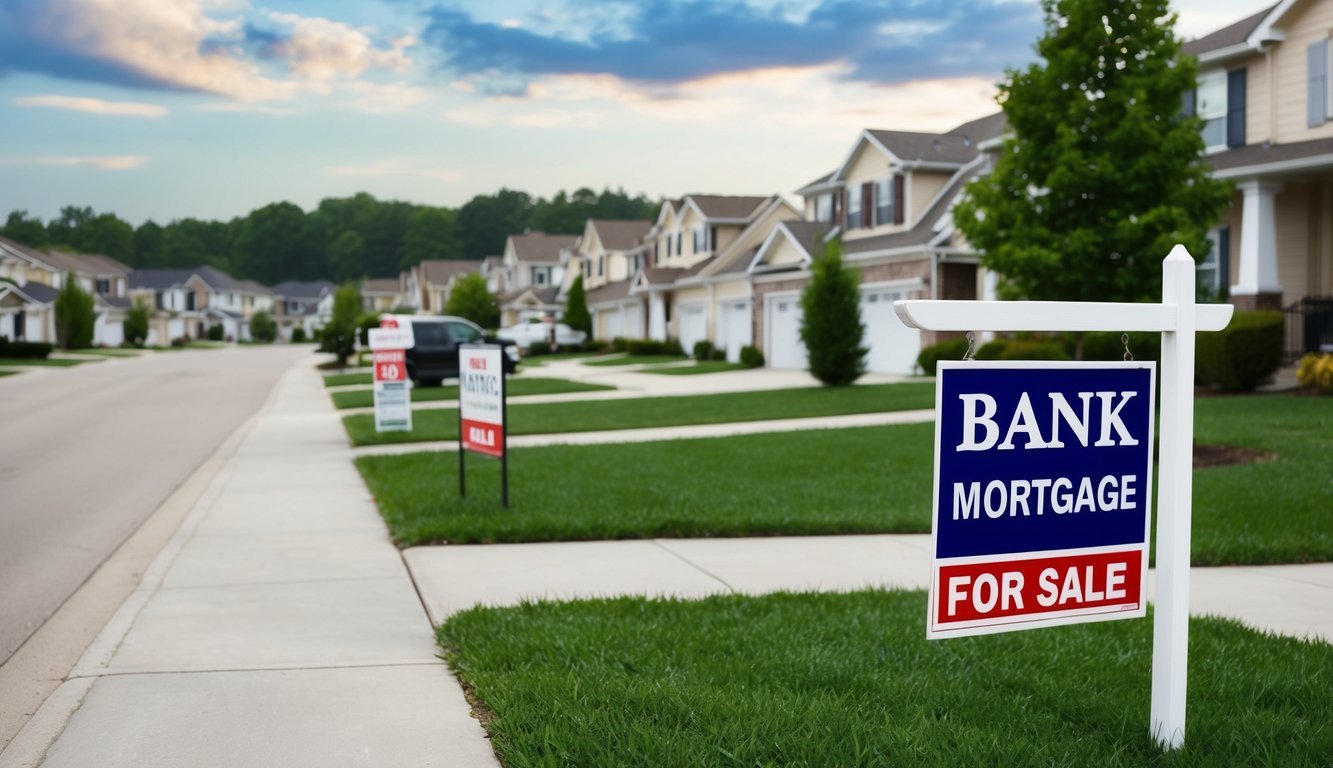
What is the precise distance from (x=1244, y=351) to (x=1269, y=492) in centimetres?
1006

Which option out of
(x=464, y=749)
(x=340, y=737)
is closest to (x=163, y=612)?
(x=340, y=737)

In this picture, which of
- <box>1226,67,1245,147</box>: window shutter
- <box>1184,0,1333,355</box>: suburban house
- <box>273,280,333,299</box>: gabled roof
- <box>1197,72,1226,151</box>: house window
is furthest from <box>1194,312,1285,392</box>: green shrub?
<box>273,280,333,299</box>: gabled roof

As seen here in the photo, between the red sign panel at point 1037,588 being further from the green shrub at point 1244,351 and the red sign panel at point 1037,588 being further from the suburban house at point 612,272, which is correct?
the suburban house at point 612,272

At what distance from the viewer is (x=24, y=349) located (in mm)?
50625

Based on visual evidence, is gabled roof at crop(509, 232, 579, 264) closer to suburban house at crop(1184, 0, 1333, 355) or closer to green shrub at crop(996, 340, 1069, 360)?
green shrub at crop(996, 340, 1069, 360)

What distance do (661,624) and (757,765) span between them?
82.1 inches

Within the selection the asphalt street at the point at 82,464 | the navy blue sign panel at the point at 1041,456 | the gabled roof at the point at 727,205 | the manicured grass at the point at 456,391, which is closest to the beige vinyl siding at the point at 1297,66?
the manicured grass at the point at 456,391

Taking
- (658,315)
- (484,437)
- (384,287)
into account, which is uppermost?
(384,287)

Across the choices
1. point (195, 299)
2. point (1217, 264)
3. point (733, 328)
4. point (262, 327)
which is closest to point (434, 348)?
point (733, 328)

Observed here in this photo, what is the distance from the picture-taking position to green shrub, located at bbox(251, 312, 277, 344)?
111744 millimetres

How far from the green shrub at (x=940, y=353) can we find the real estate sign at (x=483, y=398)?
16.0 m

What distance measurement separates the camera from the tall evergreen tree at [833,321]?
24891 mm

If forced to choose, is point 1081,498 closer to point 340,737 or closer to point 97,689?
point 340,737

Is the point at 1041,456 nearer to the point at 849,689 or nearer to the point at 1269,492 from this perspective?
the point at 849,689
